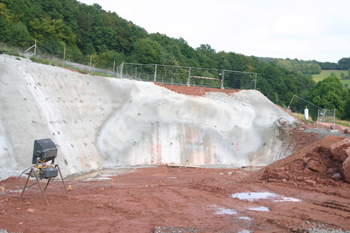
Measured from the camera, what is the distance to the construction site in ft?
21.6

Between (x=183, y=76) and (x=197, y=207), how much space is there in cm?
1872

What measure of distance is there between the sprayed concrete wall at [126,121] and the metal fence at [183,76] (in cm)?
284

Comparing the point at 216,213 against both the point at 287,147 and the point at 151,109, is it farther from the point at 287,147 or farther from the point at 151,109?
the point at 287,147

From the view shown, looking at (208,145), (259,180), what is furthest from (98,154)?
(259,180)

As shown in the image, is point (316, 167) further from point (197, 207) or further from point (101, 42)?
point (101, 42)

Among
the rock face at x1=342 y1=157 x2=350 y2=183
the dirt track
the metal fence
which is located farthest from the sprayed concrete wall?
the rock face at x1=342 y1=157 x2=350 y2=183

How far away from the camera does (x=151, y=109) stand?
1966 cm

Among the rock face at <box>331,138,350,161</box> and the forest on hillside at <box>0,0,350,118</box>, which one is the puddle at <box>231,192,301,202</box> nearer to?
the rock face at <box>331,138,350,161</box>

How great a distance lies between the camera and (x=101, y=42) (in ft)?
172

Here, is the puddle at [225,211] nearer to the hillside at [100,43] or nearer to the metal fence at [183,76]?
the metal fence at [183,76]

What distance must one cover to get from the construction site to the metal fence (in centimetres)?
263

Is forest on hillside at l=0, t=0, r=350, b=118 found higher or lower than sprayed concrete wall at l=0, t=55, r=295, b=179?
higher

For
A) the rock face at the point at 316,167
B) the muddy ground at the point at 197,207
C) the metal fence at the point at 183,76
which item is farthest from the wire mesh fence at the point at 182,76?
the muddy ground at the point at 197,207

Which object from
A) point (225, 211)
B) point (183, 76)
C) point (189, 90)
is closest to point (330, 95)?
point (183, 76)
